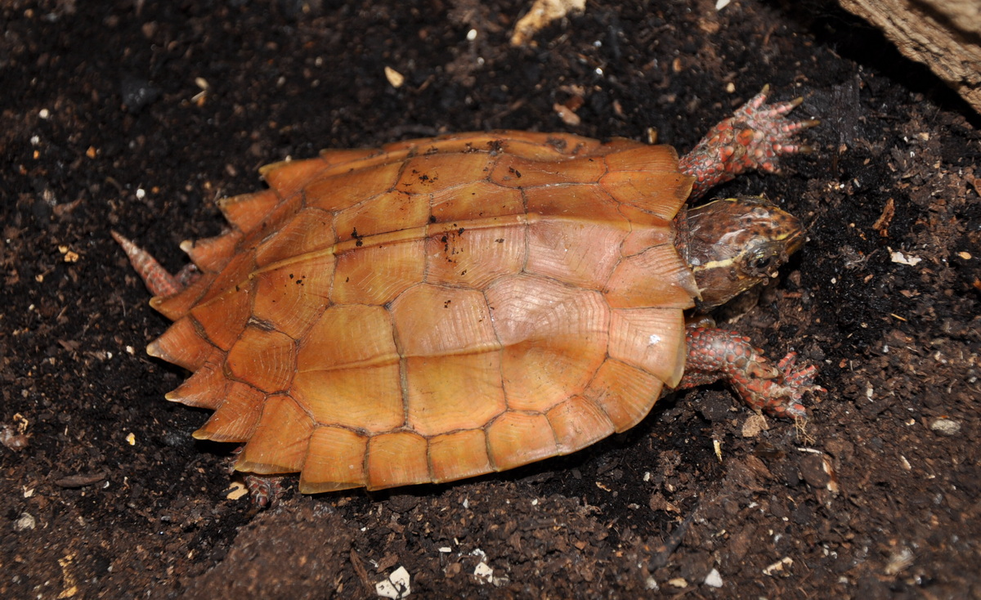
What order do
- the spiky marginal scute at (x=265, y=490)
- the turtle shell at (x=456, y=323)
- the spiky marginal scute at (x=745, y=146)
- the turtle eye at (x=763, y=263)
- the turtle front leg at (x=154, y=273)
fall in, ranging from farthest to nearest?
the turtle front leg at (x=154, y=273), the spiky marginal scute at (x=745, y=146), the spiky marginal scute at (x=265, y=490), the turtle eye at (x=763, y=263), the turtle shell at (x=456, y=323)

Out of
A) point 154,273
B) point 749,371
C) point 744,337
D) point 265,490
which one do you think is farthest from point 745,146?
point 154,273

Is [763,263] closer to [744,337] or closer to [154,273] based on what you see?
[744,337]

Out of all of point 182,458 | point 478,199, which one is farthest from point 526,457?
point 182,458

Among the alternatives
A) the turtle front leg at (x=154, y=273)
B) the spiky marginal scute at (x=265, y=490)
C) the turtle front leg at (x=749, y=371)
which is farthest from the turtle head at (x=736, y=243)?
the turtle front leg at (x=154, y=273)

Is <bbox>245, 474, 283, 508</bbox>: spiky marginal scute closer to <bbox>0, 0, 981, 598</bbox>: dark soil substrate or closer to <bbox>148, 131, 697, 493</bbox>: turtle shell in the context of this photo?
<bbox>0, 0, 981, 598</bbox>: dark soil substrate

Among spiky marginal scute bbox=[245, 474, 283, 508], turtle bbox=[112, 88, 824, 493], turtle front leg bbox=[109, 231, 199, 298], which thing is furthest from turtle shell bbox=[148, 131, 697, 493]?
turtle front leg bbox=[109, 231, 199, 298]

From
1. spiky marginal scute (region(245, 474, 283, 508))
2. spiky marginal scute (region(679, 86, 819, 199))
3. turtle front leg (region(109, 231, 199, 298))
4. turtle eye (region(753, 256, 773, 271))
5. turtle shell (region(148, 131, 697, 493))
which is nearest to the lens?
turtle shell (region(148, 131, 697, 493))

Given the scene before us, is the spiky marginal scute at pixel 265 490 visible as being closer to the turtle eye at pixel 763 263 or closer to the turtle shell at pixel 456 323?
the turtle shell at pixel 456 323
